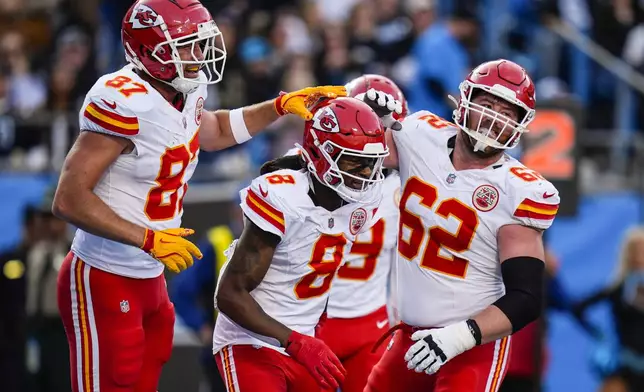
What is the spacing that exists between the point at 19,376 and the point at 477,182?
14.1 feet

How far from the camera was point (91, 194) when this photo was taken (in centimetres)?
474

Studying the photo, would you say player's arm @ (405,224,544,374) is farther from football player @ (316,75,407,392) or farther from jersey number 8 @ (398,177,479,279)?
football player @ (316,75,407,392)

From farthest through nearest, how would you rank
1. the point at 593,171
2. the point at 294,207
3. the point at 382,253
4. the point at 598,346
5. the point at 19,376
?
the point at 593,171, the point at 598,346, the point at 19,376, the point at 382,253, the point at 294,207

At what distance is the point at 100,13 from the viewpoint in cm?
1280

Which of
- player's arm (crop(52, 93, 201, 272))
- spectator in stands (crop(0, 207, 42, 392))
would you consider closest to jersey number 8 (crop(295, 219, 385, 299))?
player's arm (crop(52, 93, 201, 272))

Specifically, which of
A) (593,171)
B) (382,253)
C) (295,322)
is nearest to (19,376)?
(382,253)

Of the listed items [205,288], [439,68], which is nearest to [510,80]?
[205,288]

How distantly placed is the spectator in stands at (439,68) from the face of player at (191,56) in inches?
210

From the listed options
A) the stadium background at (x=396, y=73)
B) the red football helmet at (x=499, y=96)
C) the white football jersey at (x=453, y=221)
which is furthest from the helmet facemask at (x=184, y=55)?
the stadium background at (x=396, y=73)

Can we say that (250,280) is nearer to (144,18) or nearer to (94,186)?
(94,186)

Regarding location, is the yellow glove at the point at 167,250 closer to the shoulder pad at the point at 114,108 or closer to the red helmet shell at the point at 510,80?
the shoulder pad at the point at 114,108

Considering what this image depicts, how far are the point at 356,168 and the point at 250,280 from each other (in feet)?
1.93

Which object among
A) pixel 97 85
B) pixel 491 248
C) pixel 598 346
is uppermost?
pixel 97 85

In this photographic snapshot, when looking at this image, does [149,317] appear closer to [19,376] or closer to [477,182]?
→ [477,182]
